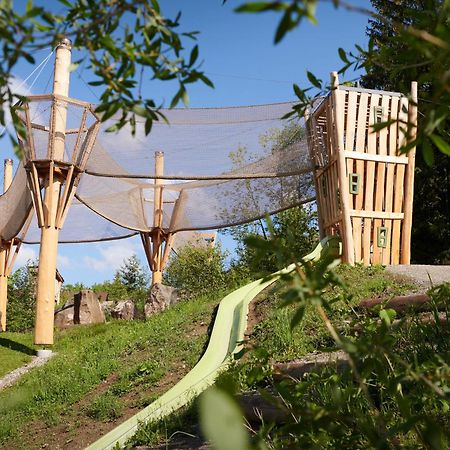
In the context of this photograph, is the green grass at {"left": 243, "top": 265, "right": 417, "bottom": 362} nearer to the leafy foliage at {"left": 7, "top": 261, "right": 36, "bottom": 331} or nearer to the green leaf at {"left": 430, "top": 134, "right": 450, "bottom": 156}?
the green leaf at {"left": 430, "top": 134, "right": 450, "bottom": 156}

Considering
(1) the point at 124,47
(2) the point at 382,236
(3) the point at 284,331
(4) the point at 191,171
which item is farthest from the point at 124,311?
(1) the point at 124,47

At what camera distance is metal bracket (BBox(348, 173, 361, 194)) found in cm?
664

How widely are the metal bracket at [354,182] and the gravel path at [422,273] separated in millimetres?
946

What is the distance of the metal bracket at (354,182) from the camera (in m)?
6.64

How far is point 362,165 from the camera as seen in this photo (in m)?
6.71

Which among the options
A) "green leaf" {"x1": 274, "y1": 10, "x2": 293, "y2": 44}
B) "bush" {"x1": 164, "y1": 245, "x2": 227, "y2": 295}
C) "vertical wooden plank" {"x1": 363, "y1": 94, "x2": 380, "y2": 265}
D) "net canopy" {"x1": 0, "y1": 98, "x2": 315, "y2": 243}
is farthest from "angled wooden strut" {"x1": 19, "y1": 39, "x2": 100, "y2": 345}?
"green leaf" {"x1": 274, "y1": 10, "x2": 293, "y2": 44}

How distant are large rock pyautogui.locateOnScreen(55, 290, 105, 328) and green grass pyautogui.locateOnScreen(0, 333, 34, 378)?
2.49 meters

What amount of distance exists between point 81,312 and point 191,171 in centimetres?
406

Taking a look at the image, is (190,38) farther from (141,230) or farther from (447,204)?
(447,204)

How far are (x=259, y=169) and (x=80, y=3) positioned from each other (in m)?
8.06

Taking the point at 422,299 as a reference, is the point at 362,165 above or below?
above

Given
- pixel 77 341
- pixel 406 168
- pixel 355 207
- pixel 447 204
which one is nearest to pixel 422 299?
pixel 355 207

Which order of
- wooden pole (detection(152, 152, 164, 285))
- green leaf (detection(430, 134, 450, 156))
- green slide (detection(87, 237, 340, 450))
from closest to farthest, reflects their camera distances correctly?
1. green leaf (detection(430, 134, 450, 156))
2. green slide (detection(87, 237, 340, 450))
3. wooden pole (detection(152, 152, 164, 285))

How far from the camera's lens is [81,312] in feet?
39.4
